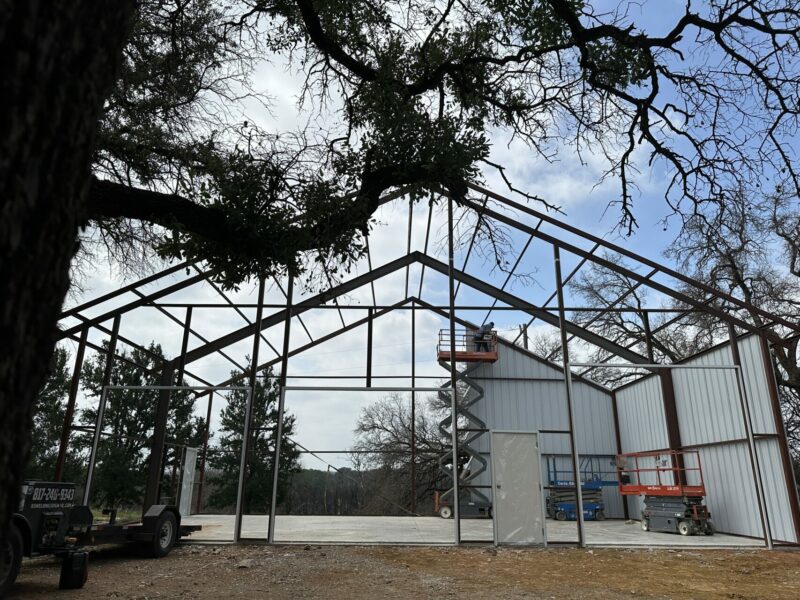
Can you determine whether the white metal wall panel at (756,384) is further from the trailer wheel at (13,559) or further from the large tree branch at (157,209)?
the trailer wheel at (13,559)

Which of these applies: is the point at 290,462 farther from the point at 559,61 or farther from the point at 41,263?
the point at 41,263


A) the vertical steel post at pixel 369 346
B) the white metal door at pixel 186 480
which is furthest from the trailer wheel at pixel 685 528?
the white metal door at pixel 186 480

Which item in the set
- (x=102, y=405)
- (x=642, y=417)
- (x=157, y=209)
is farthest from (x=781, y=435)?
(x=102, y=405)

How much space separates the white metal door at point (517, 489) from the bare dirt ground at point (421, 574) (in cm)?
65

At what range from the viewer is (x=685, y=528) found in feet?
42.4

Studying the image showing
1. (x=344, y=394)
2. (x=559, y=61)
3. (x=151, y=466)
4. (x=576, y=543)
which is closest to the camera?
(x=559, y=61)

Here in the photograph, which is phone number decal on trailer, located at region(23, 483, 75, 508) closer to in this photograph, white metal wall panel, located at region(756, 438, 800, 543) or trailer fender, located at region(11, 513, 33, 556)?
trailer fender, located at region(11, 513, 33, 556)

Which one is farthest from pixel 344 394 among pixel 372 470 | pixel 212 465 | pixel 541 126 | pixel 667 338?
pixel 541 126

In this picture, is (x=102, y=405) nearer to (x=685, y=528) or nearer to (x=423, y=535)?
(x=423, y=535)

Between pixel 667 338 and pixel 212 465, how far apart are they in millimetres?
17799

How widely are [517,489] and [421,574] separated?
3817 mm

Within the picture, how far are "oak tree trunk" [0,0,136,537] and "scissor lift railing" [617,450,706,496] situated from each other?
48.1ft

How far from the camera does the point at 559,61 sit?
249 inches

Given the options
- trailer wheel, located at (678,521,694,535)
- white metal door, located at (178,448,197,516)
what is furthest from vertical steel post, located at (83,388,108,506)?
trailer wheel, located at (678,521,694,535)
